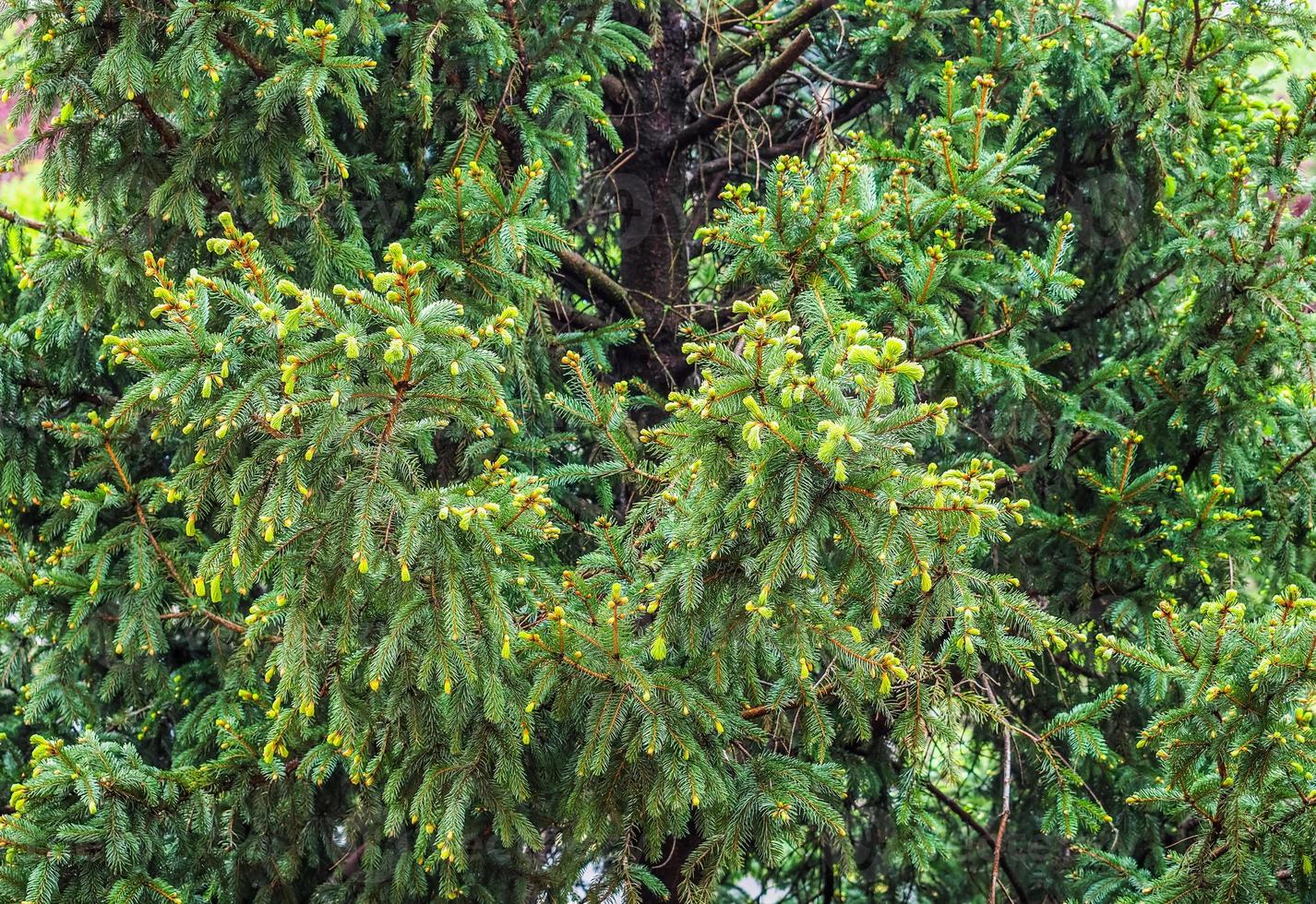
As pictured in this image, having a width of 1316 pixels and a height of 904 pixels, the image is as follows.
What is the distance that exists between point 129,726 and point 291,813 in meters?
1.23

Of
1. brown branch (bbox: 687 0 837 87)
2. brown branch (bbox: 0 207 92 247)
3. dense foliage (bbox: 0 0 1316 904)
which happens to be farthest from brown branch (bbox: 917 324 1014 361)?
brown branch (bbox: 0 207 92 247)

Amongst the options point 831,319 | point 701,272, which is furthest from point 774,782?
point 701,272

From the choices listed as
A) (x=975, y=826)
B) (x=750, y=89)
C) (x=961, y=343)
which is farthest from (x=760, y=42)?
(x=975, y=826)

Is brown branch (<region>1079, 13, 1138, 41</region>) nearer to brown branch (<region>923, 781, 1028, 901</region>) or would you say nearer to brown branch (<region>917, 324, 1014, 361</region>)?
brown branch (<region>917, 324, 1014, 361</region>)

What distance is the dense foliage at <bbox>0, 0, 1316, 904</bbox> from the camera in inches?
111

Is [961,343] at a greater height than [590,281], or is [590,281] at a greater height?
[961,343]

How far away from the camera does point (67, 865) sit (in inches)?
138

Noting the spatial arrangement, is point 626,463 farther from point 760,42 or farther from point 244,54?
point 760,42

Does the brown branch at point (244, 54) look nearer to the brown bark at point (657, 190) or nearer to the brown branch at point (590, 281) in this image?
the brown branch at point (590, 281)

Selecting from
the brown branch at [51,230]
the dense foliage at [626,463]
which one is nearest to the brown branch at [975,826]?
the dense foliage at [626,463]

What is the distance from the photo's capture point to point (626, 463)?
144 inches

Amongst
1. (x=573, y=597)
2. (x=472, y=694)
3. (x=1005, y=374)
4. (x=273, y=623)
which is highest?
(x=1005, y=374)

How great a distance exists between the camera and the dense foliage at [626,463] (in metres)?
2.81

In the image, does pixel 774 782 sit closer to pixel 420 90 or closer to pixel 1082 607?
pixel 1082 607
